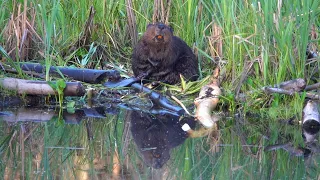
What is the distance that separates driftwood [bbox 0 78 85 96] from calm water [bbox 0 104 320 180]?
0.66 feet

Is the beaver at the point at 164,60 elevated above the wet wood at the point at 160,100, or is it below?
above

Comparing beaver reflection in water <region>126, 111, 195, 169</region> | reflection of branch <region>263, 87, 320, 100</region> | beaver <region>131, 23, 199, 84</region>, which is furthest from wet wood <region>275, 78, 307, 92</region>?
beaver <region>131, 23, 199, 84</region>

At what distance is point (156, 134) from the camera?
6.23 meters

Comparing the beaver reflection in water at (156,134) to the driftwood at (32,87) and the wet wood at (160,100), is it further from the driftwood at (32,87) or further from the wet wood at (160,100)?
the driftwood at (32,87)

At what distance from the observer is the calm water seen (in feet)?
16.1

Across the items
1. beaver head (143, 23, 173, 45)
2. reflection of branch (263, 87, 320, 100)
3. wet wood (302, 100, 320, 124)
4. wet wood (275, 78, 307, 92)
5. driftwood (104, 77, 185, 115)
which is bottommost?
driftwood (104, 77, 185, 115)

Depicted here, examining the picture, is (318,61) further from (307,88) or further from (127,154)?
(127,154)

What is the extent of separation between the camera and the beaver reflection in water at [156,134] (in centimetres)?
543

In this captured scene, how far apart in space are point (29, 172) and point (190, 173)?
100 cm

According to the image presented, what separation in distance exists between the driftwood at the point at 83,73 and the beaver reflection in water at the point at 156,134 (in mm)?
953

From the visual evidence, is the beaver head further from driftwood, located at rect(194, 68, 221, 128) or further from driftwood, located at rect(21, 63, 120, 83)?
driftwood, located at rect(194, 68, 221, 128)

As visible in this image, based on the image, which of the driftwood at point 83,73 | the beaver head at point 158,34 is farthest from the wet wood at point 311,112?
the driftwood at point 83,73

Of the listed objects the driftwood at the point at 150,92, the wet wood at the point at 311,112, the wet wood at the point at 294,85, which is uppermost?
the wet wood at the point at 294,85

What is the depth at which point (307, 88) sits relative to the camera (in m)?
7.05
